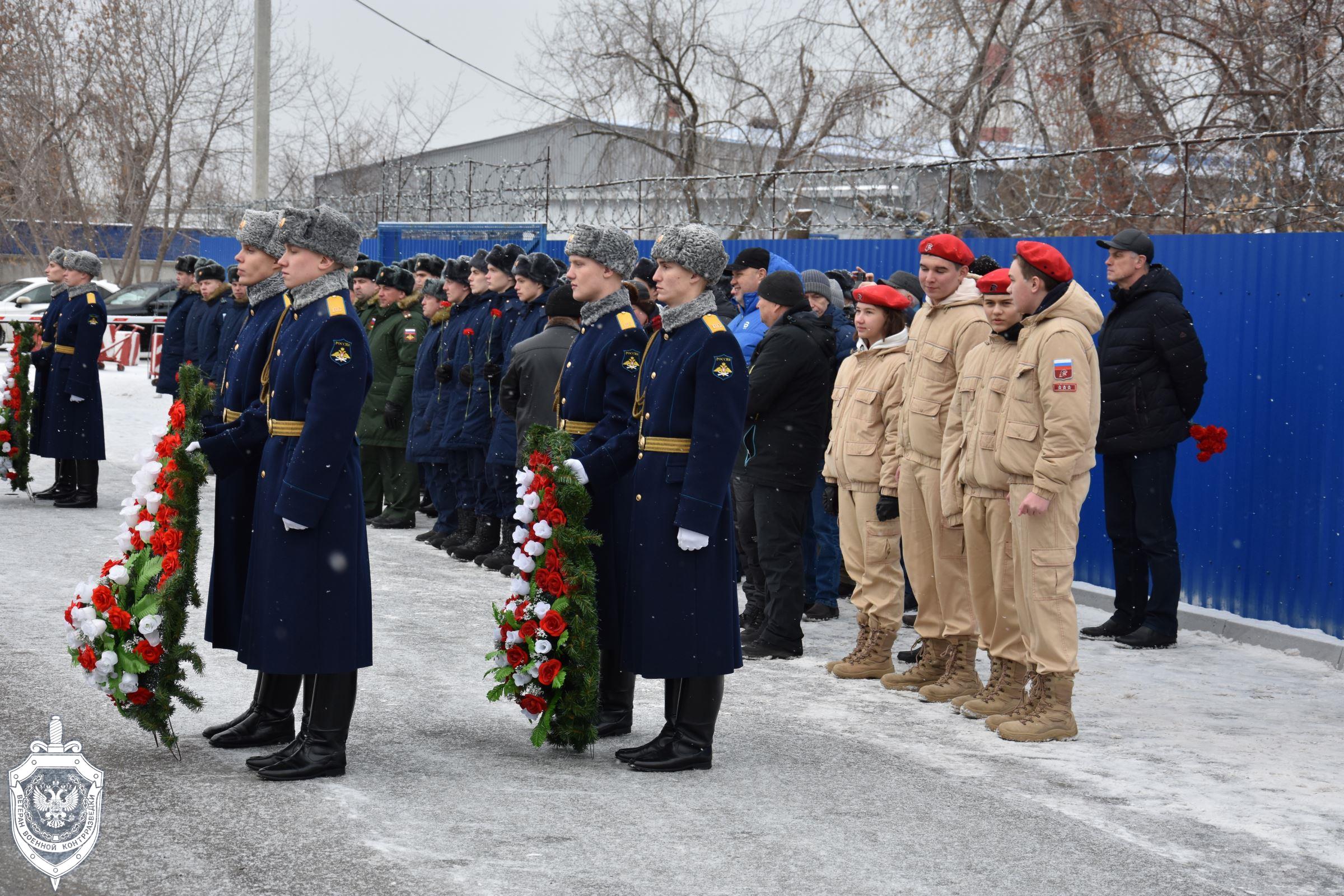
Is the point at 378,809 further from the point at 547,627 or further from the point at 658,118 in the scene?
the point at 658,118

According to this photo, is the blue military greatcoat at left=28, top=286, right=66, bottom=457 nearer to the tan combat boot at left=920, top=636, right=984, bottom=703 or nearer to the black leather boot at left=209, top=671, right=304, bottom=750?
the black leather boot at left=209, top=671, right=304, bottom=750

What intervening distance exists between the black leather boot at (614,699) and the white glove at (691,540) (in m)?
0.87

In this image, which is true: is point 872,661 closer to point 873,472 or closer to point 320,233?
point 873,472

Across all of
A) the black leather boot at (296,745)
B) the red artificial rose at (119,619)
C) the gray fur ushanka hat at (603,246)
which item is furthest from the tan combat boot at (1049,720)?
the red artificial rose at (119,619)

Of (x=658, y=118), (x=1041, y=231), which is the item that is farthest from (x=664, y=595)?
(x=658, y=118)

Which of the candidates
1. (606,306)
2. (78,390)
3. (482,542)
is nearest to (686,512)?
(606,306)

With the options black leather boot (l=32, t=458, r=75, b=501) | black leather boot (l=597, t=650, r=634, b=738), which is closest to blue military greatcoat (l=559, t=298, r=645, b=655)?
black leather boot (l=597, t=650, r=634, b=738)

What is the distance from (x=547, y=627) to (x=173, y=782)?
147 cm

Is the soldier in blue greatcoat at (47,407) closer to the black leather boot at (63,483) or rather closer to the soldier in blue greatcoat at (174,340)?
the black leather boot at (63,483)

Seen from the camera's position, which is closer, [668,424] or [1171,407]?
[668,424]

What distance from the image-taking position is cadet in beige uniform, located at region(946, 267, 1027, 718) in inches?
275

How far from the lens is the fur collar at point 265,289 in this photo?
622 centimetres

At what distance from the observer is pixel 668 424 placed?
610 centimetres

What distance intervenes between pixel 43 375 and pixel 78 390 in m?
0.67
